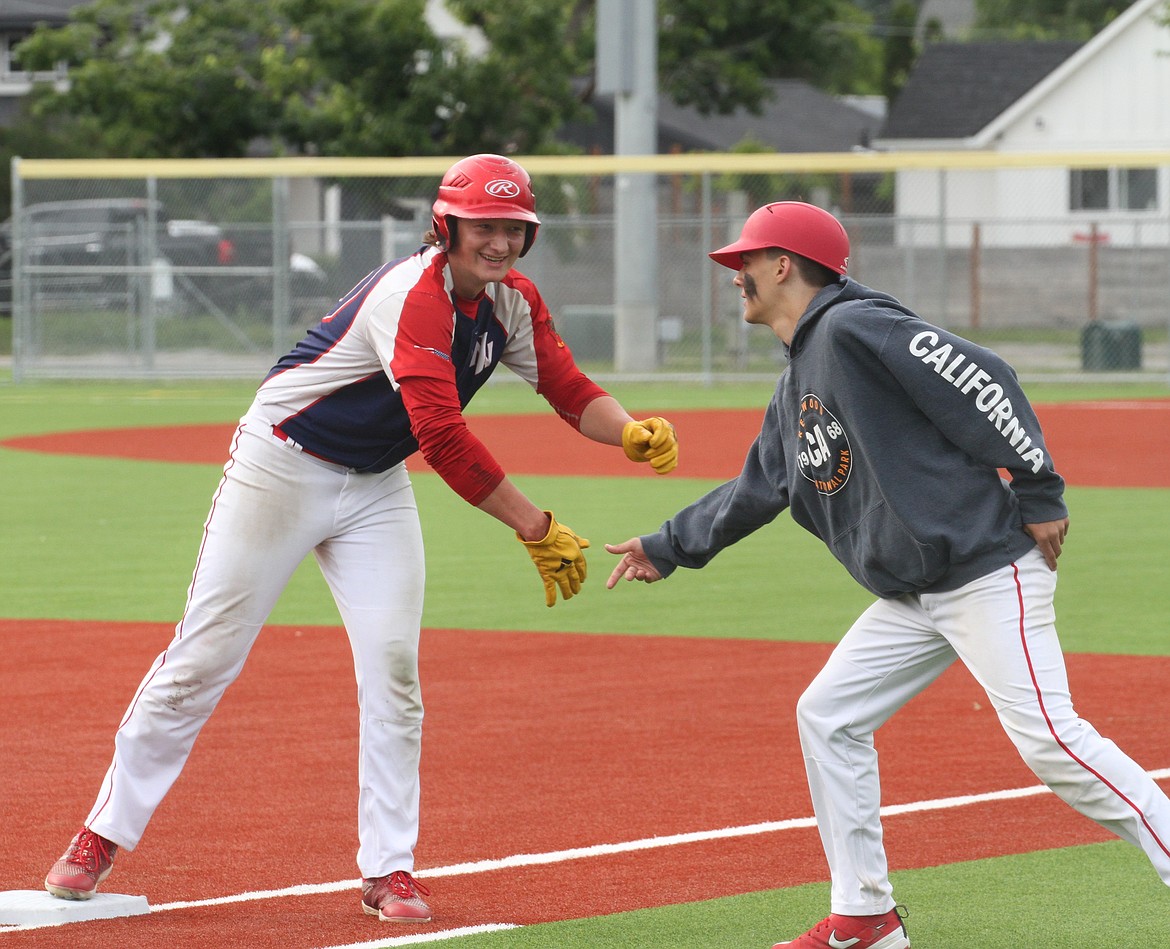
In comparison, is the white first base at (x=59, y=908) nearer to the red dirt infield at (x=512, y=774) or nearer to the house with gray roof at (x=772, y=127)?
the red dirt infield at (x=512, y=774)

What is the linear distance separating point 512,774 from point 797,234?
2.79 m

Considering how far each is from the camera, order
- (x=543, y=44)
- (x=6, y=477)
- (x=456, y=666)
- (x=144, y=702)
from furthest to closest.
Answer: (x=543, y=44) → (x=6, y=477) → (x=456, y=666) → (x=144, y=702)

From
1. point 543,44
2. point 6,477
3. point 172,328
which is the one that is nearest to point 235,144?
point 543,44

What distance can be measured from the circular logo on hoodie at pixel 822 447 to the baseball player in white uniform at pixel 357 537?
2.63ft

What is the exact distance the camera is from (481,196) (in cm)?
516

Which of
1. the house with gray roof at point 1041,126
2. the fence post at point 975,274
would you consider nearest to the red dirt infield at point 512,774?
the fence post at point 975,274

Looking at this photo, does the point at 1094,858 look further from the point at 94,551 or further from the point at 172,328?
the point at 172,328

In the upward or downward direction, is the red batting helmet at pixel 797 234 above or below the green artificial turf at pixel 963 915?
above

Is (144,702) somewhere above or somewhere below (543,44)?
below

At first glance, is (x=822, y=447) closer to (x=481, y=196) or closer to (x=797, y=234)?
(x=797, y=234)

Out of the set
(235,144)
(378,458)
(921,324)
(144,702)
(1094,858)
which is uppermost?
(235,144)

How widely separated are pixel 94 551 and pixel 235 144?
25305 mm

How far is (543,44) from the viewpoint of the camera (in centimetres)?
3506

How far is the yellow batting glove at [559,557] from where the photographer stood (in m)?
5.26
